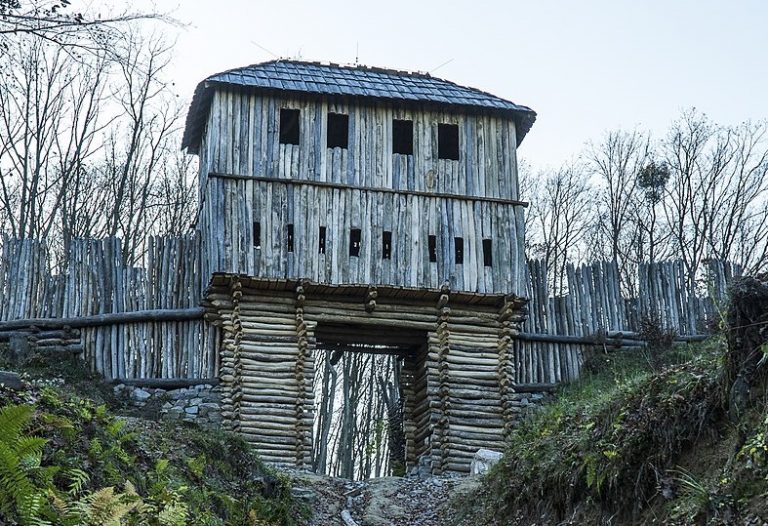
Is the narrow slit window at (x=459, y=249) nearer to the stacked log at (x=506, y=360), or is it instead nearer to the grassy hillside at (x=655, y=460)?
the stacked log at (x=506, y=360)

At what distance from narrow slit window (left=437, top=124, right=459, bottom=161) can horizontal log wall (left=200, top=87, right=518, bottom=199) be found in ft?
0.73

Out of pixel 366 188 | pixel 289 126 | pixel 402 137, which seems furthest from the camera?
pixel 402 137

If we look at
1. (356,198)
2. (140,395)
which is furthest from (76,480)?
(356,198)

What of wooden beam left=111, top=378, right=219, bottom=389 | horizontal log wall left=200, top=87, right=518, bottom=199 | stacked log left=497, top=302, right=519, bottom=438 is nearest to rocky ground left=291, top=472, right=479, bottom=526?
wooden beam left=111, top=378, right=219, bottom=389

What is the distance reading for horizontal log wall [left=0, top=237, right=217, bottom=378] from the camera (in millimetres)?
21672

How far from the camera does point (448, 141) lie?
24.2 meters

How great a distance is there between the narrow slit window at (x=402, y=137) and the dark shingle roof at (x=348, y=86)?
0.69m

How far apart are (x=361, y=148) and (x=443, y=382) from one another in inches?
195

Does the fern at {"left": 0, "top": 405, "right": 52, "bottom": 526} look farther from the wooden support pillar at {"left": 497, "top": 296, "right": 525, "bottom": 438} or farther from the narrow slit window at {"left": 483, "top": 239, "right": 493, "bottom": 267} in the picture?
the narrow slit window at {"left": 483, "top": 239, "right": 493, "bottom": 267}

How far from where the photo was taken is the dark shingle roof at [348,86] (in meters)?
22.8

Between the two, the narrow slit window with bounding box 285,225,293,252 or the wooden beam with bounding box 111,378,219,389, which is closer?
the wooden beam with bounding box 111,378,219,389

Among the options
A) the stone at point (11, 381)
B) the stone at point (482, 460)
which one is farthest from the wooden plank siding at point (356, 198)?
the stone at point (11, 381)

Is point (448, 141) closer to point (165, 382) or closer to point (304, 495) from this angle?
point (165, 382)

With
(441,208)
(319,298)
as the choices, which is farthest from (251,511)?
(441,208)
